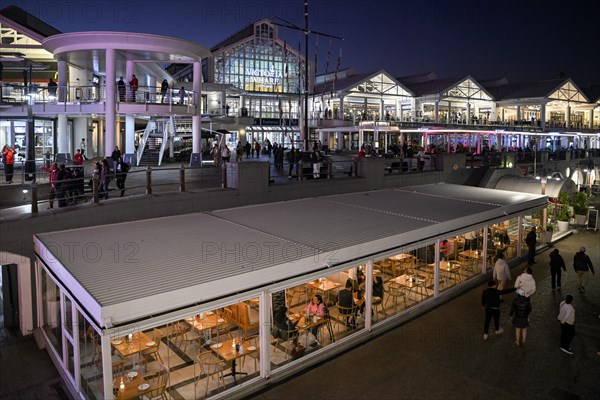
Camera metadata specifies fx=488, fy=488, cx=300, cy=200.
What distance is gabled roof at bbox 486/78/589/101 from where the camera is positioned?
61531 millimetres

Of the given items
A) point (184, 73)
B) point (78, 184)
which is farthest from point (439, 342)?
point (184, 73)

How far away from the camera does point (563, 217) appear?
73.6ft

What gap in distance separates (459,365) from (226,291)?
4729mm

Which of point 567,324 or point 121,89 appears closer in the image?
point 567,324

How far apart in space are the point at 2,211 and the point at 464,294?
494 inches

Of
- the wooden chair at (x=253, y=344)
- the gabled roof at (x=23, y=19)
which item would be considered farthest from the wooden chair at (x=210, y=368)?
the gabled roof at (x=23, y=19)

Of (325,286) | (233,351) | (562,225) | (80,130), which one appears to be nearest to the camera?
(233,351)

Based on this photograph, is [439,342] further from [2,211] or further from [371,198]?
[2,211]

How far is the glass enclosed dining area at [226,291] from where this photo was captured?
25.8ft

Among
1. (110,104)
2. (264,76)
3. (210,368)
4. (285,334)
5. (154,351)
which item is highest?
(264,76)

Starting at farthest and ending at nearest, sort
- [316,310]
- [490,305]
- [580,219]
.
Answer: [580,219], [490,305], [316,310]

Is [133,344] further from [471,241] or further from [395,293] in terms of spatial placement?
[471,241]

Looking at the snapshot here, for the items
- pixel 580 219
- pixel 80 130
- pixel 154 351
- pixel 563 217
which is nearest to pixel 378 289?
pixel 154 351

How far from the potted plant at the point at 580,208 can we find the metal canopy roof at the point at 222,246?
1097cm
